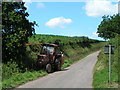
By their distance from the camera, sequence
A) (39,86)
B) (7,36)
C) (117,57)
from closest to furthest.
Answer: (39,86) < (117,57) < (7,36)

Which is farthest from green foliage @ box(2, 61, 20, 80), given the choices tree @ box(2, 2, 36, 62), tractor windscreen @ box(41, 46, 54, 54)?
tractor windscreen @ box(41, 46, 54, 54)

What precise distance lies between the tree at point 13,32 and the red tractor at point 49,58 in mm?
2064

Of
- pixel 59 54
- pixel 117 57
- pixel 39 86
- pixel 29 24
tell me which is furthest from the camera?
pixel 59 54

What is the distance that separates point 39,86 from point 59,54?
34.3 feet

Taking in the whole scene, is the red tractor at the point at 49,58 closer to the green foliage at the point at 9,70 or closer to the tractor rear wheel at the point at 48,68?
the tractor rear wheel at the point at 48,68

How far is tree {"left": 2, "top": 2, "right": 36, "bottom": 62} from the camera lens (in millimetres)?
21188

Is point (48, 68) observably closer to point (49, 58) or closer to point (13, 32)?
point (49, 58)

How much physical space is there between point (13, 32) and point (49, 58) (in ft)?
14.9

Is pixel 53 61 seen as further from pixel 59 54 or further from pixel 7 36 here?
pixel 7 36

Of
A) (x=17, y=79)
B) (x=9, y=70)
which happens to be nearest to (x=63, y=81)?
A: (x=17, y=79)

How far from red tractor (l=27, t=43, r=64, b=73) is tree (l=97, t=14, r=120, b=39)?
43.6m

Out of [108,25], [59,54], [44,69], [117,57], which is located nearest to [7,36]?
[44,69]

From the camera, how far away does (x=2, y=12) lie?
21.4 meters

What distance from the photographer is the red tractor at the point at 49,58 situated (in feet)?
77.2
